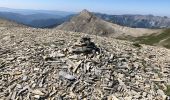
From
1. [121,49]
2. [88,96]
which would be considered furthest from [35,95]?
[121,49]

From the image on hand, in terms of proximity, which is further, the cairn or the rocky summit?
the cairn

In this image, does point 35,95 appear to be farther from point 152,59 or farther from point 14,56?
point 152,59

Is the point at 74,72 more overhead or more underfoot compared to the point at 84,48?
more underfoot

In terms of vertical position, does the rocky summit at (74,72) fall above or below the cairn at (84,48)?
below

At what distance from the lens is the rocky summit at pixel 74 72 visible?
2633 cm

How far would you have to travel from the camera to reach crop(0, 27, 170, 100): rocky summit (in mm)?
26328

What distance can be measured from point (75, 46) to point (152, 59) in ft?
34.5

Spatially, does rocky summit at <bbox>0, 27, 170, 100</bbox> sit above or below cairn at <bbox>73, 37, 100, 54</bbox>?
below

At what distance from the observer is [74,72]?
29.3m

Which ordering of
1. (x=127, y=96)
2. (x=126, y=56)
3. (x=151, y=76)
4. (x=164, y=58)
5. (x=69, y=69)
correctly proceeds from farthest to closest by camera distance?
1. (x=164, y=58)
2. (x=126, y=56)
3. (x=151, y=76)
4. (x=69, y=69)
5. (x=127, y=96)

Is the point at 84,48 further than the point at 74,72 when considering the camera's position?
Yes

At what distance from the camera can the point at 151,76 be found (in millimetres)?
32594

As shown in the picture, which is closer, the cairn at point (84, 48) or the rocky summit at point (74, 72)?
the rocky summit at point (74, 72)

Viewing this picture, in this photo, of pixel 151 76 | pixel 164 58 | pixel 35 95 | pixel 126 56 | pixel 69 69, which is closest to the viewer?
pixel 35 95
